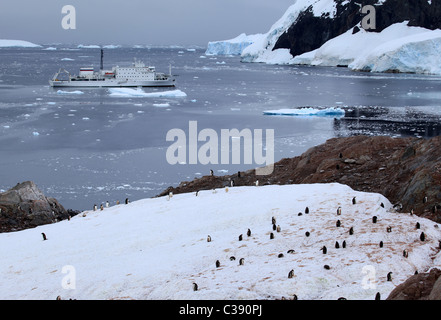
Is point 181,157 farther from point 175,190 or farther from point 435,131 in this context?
point 435,131

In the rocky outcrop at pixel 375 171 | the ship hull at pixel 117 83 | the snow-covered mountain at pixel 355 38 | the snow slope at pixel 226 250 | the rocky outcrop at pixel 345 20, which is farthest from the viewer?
the rocky outcrop at pixel 345 20

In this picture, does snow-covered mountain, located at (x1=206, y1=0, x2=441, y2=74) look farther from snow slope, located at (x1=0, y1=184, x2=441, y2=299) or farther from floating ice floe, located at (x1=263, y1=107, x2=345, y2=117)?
snow slope, located at (x1=0, y1=184, x2=441, y2=299)

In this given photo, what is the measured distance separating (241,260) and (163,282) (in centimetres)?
153

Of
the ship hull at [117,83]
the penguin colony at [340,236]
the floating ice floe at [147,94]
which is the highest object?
the ship hull at [117,83]

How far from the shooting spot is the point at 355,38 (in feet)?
435

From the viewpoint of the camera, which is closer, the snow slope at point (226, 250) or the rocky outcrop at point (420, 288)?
the rocky outcrop at point (420, 288)

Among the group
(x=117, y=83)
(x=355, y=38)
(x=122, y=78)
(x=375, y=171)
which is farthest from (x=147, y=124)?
(x=355, y=38)

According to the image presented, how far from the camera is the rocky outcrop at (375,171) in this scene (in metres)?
13.4

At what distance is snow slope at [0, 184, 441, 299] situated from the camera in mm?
9312
